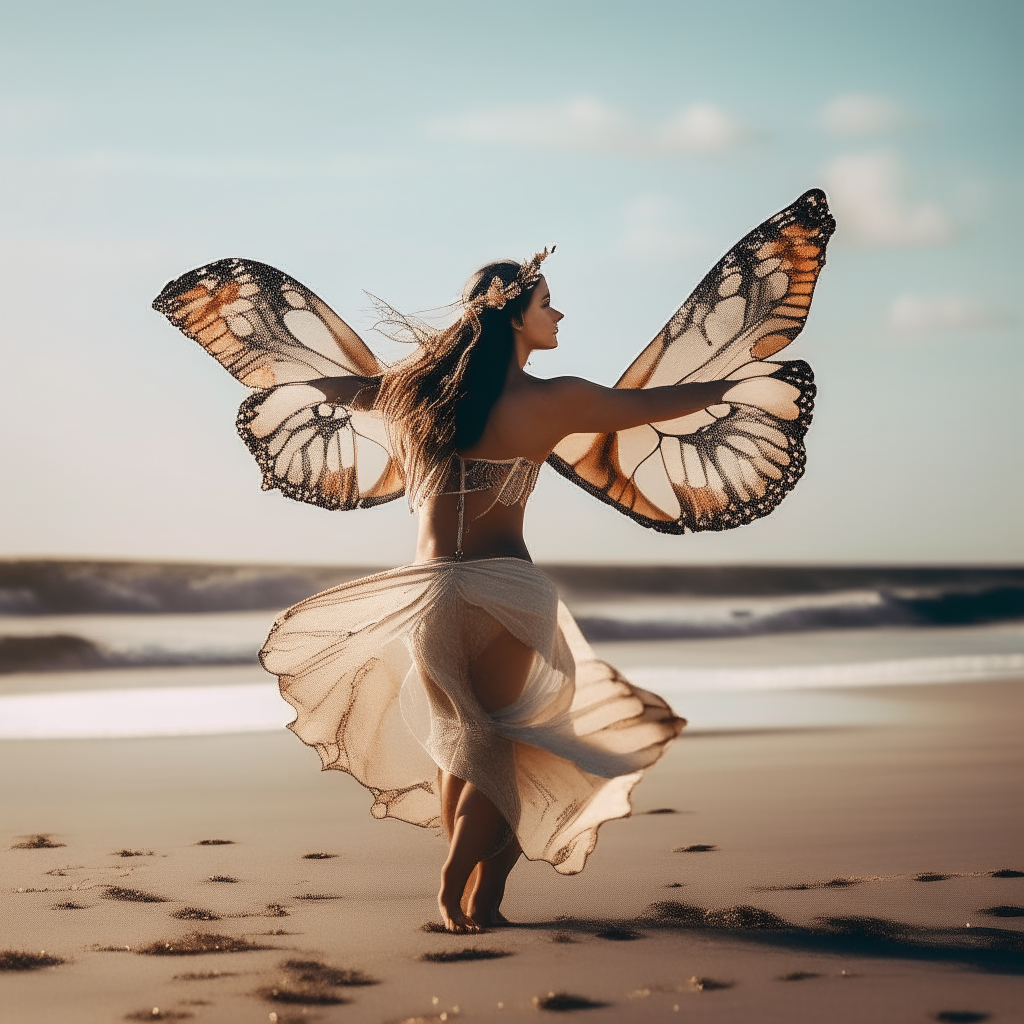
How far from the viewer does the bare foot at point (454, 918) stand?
12.3 feet

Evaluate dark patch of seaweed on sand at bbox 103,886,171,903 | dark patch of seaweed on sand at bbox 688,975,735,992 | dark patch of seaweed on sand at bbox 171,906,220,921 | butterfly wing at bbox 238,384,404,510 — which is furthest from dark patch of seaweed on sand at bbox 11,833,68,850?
dark patch of seaweed on sand at bbox 688,975,735,992

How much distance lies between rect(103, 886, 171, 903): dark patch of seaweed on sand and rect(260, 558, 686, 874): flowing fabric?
0.75 meters

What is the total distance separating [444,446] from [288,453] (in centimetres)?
80

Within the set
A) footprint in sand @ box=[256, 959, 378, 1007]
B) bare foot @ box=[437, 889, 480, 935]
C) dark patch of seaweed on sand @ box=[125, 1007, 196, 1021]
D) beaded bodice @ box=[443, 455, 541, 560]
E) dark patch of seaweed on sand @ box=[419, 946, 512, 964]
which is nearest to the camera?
dark patch of seaweed on sand @ box=[125, 1007, 196, 1021]

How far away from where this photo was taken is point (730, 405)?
4266mm

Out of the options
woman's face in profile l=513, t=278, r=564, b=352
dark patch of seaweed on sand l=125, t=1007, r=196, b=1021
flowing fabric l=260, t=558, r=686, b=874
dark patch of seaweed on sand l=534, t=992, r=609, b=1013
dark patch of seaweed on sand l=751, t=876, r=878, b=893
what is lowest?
dark patch of seaweed on sand l=751, t=876, r=878, b=893

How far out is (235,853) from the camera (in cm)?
495

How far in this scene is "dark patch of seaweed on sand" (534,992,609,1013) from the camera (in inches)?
120

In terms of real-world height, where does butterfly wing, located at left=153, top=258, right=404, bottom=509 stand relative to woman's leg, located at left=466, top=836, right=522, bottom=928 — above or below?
above

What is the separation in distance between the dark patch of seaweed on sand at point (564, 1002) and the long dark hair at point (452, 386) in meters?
1.45

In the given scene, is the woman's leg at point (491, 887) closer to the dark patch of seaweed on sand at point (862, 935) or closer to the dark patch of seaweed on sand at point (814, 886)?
the dark patch of seaweed on sand at point (862, 935)

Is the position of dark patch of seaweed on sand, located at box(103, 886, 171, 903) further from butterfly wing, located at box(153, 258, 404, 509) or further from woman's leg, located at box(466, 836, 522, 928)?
butterfly wing, located at box(153, 258, 404, 509)

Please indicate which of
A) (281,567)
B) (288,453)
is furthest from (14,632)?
(288,453)

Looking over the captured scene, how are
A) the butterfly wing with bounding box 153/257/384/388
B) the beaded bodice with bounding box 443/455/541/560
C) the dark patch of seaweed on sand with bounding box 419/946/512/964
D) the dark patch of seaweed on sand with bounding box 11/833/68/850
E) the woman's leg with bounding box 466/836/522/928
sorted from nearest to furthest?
the dark patch of seaweed on sand with bounding box 419/946/512/964 → the woman's leg with bounding box 466/836/522/928 → the beaded bodice with bounding box 443/455/541/560 → the butterfly wing with bounding box 153/257/384/388 → the dark patch of seaweed on sand with bounding box 11/833/68/850
